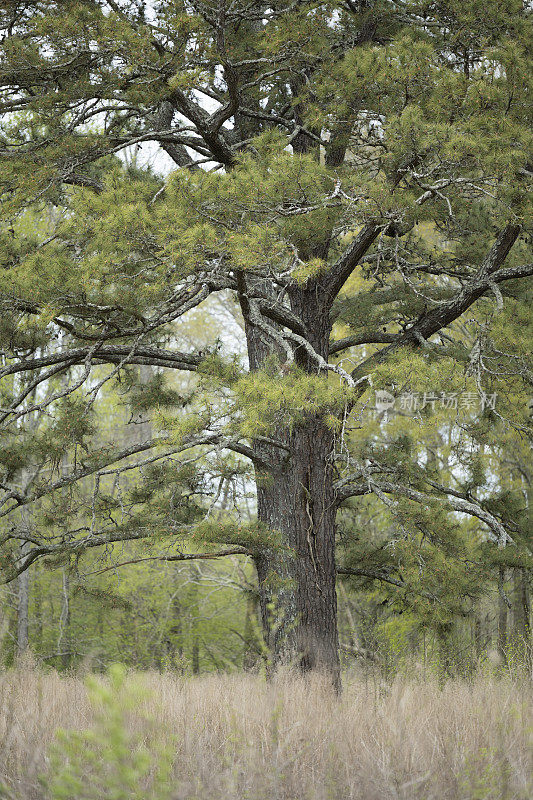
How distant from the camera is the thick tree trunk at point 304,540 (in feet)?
27.4

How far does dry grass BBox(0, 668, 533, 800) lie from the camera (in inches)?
133

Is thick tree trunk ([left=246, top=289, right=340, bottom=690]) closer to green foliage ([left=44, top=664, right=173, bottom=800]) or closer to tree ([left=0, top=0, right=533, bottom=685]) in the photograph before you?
tree ([left=0, top=0, right=533, bottom=685])

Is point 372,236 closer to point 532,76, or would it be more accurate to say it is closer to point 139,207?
point 532,76

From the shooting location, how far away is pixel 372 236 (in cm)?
790

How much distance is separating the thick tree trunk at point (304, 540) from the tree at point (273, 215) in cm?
3

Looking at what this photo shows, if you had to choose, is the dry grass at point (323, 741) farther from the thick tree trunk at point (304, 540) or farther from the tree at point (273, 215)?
the thick tree trunk at point (304, 540)

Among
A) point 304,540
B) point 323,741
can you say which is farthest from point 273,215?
point 323,741

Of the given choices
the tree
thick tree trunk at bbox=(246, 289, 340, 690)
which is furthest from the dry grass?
thick tree trunk at bbox=(246, 289, 340, 690)

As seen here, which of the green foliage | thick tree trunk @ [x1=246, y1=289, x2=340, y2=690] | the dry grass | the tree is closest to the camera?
the green foliage

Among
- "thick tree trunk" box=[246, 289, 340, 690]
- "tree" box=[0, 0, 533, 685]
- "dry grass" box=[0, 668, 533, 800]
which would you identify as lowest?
"dry grass" box=[0, 668, 533, 800]

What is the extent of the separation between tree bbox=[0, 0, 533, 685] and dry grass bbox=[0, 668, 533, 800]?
2229 mm

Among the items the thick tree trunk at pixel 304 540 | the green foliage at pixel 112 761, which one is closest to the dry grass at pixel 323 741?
the green foliage at pixel 112 761

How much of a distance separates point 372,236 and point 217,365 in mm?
2057

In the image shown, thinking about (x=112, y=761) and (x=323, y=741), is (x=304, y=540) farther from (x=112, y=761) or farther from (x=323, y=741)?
(x=112, y=761)
